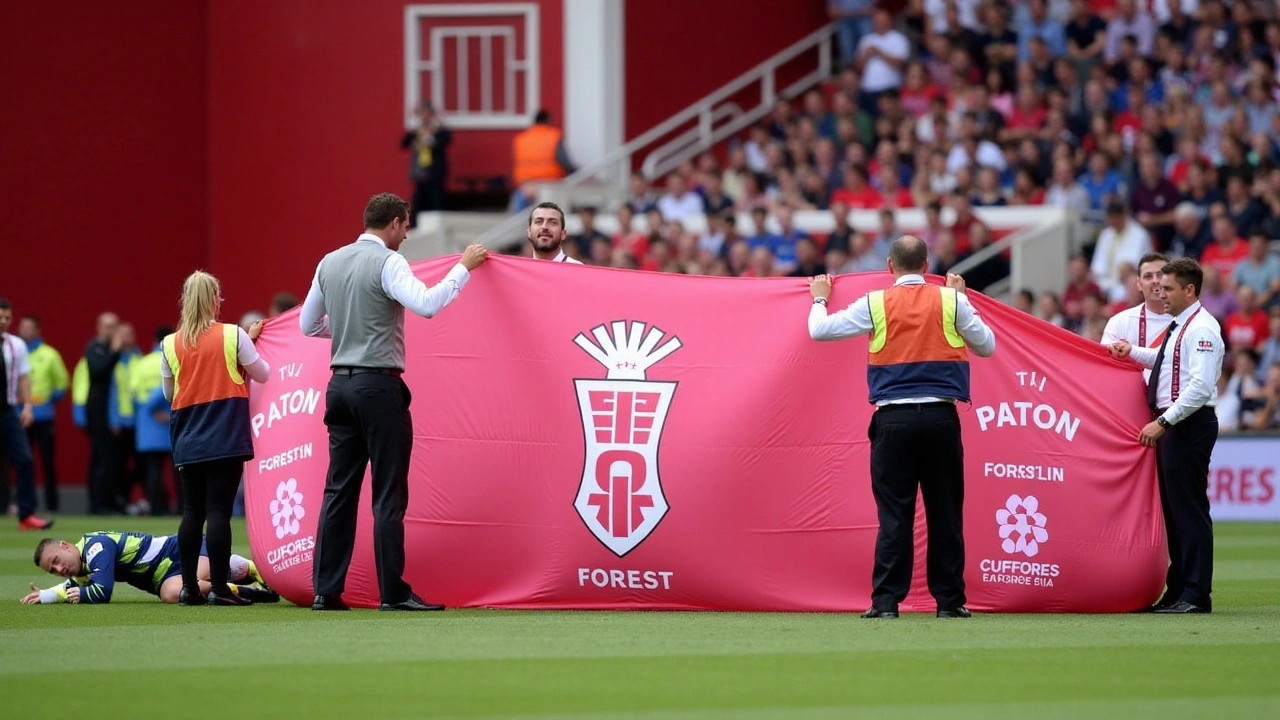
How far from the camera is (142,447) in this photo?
81.2 feet

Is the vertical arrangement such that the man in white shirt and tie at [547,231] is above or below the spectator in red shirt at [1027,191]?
below

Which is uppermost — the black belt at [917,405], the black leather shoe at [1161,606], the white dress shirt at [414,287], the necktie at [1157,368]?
the white dress shirt at [414,287]

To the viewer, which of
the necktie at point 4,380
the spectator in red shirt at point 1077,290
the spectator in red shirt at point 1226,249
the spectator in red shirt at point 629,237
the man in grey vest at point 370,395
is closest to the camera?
the man in grey vest at point 370,395

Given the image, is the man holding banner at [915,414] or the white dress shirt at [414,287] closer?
the man holding banner at [915,414]

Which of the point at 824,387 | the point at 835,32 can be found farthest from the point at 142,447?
the point at 824,387

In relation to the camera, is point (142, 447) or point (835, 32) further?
point (835, 32)

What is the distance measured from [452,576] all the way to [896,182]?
46.9 ft

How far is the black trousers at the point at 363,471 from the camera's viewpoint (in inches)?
446

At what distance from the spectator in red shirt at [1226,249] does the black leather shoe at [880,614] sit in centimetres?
1249

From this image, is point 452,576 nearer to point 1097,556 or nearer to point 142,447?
point 1097,556

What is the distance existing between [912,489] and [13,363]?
12675 mm

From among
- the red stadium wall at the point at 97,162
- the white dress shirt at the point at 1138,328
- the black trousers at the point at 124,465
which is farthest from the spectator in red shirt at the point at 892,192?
the white dress shirt at the point at 1138,328

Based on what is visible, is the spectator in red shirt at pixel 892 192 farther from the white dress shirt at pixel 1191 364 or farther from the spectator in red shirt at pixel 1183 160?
the white dress shirt at pixel 1191 364

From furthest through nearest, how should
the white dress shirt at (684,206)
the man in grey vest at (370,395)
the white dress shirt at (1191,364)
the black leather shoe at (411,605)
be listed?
the white dress shirt at (684,206) < the white dress shirt at (1191,364) < the black leather shoe at (411,605) < the man in grey vest at (370,395)
